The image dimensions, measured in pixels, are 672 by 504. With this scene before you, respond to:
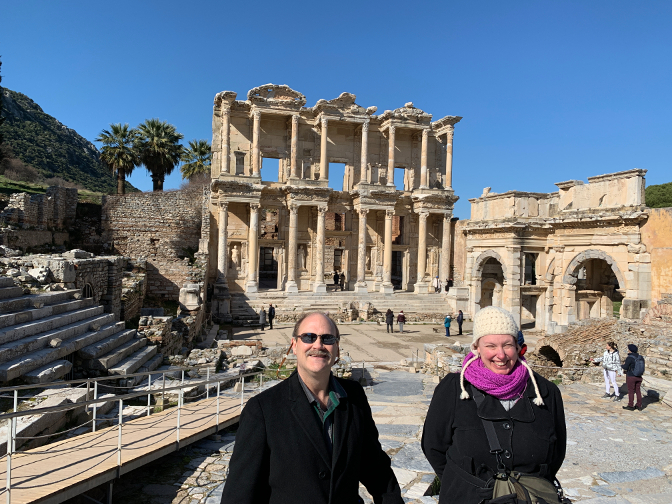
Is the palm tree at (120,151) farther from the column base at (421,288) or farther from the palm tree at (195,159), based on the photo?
the column base at (421,288)

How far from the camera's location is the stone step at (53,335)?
7.98 metres

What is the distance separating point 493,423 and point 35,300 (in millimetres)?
10399

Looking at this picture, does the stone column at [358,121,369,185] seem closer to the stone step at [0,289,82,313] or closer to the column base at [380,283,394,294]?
the column base at [380,283,394,294]

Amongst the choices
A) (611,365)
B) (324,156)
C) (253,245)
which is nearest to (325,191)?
(324,156)

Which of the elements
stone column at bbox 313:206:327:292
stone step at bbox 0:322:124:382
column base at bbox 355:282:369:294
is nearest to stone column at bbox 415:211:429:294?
column base at bbox 355:282:369:294

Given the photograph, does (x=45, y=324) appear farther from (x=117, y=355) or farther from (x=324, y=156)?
(x=324, y=156)

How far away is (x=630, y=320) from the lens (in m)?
14.9

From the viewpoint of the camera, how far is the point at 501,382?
9.37 feet

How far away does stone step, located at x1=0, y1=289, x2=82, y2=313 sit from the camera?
9352 mm

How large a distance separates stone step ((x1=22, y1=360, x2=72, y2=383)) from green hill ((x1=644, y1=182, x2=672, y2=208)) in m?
43.2

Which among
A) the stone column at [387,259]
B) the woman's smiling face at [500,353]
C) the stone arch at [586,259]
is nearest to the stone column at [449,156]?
the stone column at [387,259]

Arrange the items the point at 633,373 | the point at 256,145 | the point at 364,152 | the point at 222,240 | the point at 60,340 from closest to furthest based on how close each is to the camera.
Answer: the point at 60,340 → the point at 633,373 → the point at 222,240 → the point at 256,145 → the point at 364,152

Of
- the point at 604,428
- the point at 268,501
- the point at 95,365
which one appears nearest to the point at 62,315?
the point at 95,365

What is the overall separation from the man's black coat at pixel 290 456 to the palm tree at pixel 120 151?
116 feet
